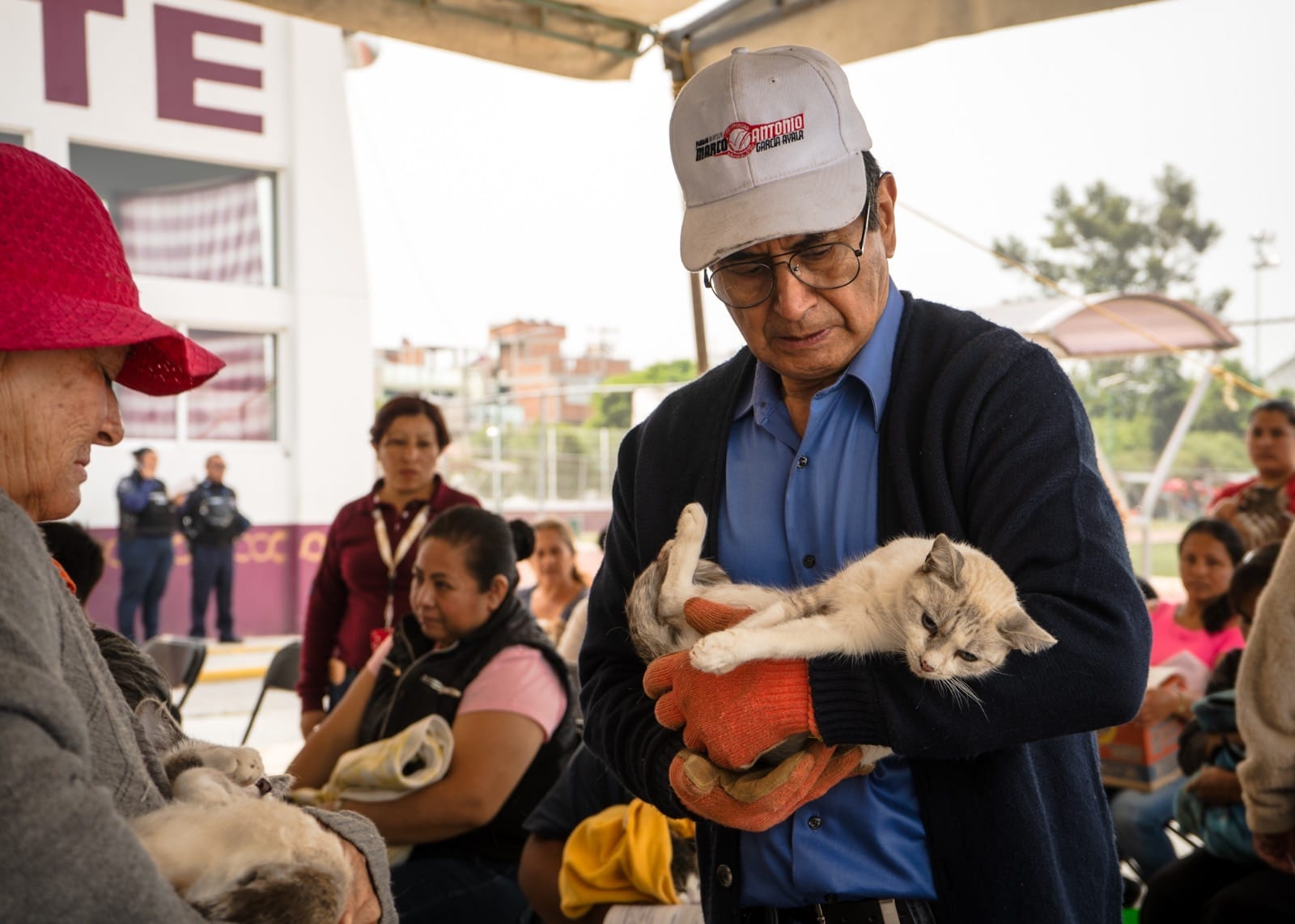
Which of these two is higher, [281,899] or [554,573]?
[281,899]

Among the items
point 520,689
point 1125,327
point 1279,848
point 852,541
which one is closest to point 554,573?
point 520,689

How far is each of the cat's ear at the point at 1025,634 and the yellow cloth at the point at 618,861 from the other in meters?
1.80

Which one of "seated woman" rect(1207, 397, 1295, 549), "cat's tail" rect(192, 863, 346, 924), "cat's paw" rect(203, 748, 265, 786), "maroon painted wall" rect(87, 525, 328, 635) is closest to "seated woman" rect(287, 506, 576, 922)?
"cat's paw" rect(203, 748, 265, 786)

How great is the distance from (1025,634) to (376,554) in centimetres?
417

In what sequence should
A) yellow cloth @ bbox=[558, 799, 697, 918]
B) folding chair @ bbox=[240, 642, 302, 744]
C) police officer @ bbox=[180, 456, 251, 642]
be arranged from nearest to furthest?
yellow cloth @ bbox=[558, 799, 697, 918] → folding chair @ bbox=[240, 642, 302, 744] → police officer @ bbox=[180, 456, 251, 642]

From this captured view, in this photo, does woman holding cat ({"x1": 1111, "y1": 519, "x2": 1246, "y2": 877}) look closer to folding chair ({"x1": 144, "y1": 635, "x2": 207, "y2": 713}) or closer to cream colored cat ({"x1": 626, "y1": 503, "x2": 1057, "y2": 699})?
cream colored cat ({"x1": 626, "y1": 503, "x2": 1057, "y2": 699})

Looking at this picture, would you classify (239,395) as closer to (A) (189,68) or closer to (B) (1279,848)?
(A) (189,68)

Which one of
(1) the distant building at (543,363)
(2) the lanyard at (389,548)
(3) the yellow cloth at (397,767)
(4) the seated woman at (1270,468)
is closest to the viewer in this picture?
(3) the yellow cloth at (397,767)

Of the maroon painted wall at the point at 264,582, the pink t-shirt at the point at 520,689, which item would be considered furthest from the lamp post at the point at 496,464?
the pink t-shirt at the point at 520,689

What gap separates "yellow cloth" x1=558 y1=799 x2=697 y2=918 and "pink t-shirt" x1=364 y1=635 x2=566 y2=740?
0.46 meters

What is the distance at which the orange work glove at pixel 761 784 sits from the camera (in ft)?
5.30

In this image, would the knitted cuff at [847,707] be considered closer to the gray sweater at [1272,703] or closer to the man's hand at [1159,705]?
the gray sweater at [1272,703]

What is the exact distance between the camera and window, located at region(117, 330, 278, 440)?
14180 millimetres

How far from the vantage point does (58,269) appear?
1360mm
